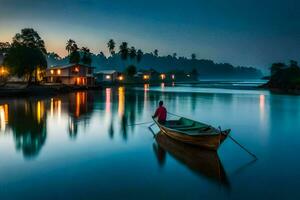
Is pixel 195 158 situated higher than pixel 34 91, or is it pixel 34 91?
pixel 34 91

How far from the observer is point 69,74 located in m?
81.5

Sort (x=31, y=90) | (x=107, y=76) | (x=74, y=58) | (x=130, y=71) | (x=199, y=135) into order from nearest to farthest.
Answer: (x=199, y=135)
(x=31, y=90)
(x=74, y=58)
(x=107, y=76)
(x=130, y=71)

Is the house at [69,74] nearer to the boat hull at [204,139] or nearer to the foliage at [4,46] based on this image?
the foliage at [4,46]

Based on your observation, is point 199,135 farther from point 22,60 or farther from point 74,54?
point 74,54

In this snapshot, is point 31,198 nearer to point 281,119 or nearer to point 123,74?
point 281,119

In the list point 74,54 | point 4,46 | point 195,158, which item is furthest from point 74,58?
Result: point 195,158

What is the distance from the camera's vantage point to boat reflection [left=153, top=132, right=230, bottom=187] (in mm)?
12012

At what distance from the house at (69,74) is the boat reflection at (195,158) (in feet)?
224

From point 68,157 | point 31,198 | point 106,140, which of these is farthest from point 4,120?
point 31,198

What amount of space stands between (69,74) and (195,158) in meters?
72.4

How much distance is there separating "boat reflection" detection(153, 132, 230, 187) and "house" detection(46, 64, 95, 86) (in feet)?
224

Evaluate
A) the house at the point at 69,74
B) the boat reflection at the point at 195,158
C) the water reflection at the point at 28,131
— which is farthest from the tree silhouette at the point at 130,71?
the boat reflection at the point at 195,158

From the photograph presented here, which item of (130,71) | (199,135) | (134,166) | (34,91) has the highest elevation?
(130,71)

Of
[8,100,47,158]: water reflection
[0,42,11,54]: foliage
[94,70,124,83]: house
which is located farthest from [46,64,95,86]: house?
[8,100,47,158]: water reflection
